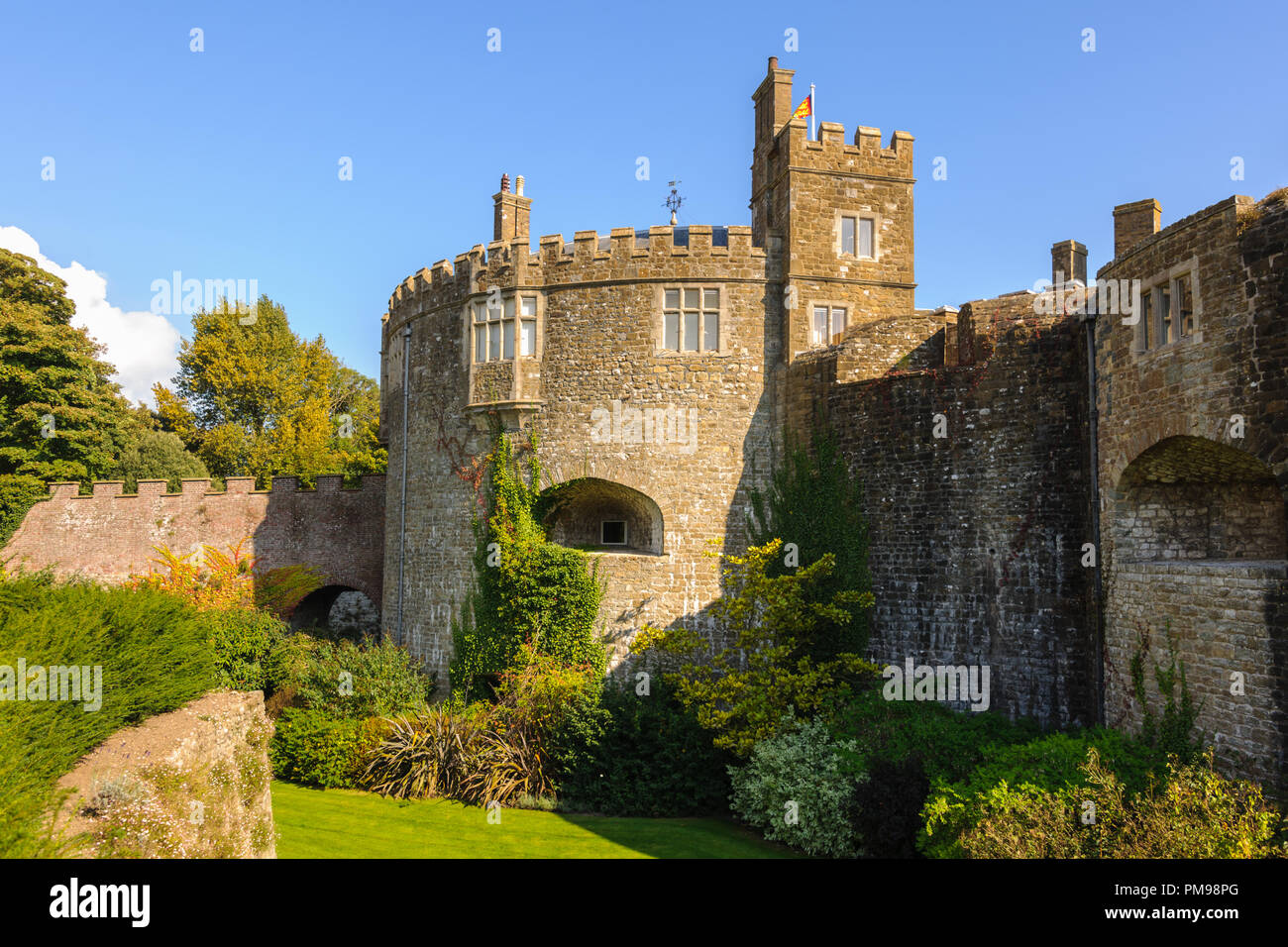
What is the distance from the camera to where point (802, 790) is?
14258 millimetres

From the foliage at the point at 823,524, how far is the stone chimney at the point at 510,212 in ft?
36.7

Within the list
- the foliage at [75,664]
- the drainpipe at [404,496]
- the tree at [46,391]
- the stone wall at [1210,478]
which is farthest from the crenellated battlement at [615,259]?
the tree at [46,391]

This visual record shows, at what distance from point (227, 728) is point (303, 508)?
15548 millimetres

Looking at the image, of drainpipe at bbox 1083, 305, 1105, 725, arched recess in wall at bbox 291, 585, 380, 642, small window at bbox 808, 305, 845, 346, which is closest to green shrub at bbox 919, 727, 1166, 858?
drainpipe at bbox 1083, 305, 1105, 725

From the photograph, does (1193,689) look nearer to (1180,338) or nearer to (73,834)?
(1180,338)

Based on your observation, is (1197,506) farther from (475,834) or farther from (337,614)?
(337,614)

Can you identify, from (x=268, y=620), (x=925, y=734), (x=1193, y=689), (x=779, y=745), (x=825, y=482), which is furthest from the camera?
(x=268, y=620)

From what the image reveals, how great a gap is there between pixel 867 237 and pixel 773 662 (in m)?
9.77

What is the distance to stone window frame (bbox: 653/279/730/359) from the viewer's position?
1925 cm

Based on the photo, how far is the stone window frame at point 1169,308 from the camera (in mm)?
11383

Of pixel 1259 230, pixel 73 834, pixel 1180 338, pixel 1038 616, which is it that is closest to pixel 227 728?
pixel 73 834

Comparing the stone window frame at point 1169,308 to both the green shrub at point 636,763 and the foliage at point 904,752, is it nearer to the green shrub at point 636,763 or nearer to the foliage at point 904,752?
the foliage at point 904,752

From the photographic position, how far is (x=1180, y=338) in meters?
11.7
